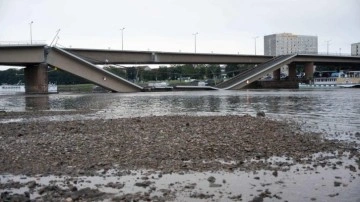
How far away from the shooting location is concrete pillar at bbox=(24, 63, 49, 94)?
323 ft

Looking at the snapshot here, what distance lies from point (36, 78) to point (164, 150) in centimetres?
9359

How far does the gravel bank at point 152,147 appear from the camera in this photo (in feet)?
43.4

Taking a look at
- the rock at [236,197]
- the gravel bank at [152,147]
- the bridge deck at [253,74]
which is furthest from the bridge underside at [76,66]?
the rock at [236,197]

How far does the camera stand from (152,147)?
53.2 feet

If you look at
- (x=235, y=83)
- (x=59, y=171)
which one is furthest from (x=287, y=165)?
(x=235, y=83)

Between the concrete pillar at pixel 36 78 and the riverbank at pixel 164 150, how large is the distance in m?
79.8

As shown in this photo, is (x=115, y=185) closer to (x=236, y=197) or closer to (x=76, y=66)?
(x=236, y=197)

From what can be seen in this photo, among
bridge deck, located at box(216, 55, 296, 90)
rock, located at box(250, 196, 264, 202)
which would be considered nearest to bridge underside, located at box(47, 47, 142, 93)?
bridge deck, located at box(216, 55, 296, 90)

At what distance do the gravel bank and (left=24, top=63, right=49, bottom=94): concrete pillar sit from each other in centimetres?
7933

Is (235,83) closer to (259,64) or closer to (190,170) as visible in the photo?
(259,64)

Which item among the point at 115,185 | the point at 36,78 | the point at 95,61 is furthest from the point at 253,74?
the point at 115,185

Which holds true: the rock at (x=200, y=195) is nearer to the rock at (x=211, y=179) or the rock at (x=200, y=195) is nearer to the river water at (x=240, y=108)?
the rock at (x=211, y=179)

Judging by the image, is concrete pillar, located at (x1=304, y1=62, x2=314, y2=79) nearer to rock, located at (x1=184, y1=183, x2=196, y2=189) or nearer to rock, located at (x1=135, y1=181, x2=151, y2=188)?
rock, located at (x1=184, y1=183, x2=196, y2=189)

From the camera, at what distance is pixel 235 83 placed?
129375 millimetres
